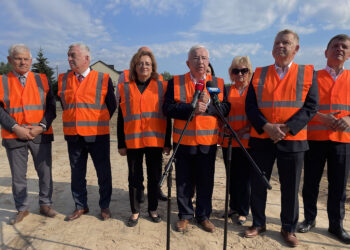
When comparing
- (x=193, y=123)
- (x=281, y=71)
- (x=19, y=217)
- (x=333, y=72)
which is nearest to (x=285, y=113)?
(x=281, y=71)

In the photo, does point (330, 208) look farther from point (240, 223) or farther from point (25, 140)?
point (25, 140)

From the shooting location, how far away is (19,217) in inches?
152

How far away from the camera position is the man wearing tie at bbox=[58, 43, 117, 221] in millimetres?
3694

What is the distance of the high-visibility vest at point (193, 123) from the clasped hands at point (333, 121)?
1300 mm

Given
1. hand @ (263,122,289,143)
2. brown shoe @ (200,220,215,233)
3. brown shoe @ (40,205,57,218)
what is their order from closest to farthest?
hand @ (263,122,289,143) → brown shoe @ (200,220,215,233) → brown shoe @ (40,205,57,218)

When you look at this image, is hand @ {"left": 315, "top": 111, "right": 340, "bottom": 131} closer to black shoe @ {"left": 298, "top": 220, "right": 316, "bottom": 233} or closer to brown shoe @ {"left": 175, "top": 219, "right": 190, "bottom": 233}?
black shoe @ {"left": 298, "top": 220, "right": 316, "bottom": 233}

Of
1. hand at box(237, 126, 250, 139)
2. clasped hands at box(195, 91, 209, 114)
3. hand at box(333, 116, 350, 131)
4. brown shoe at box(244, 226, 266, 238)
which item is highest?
clasped hands at box(195, 91, 209, 114)

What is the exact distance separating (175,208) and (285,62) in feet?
9.36

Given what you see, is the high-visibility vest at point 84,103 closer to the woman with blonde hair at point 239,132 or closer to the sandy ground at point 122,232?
the sandy ground at point 122,232

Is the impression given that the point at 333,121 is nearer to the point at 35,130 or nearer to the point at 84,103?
the point at 84,103

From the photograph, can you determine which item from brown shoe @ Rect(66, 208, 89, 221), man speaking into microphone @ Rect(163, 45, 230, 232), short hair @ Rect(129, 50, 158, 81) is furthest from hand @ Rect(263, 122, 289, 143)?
brown shoe @ Rect(66, 208, 89, 221)

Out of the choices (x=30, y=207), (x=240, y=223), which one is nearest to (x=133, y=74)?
(x=240, y=223)

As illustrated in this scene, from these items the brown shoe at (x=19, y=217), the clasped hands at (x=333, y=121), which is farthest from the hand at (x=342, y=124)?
the brown shoe at (x=19, y=217)

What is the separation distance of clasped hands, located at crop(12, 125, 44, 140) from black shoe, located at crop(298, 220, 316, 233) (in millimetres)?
4018
